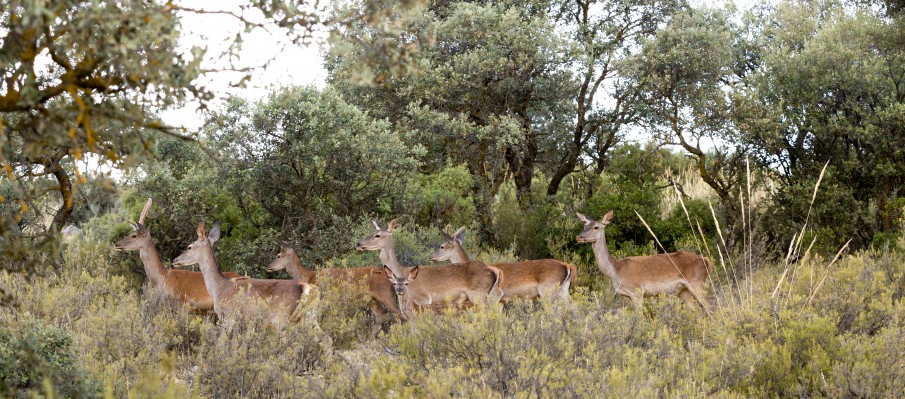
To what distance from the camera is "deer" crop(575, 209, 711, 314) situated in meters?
10.6

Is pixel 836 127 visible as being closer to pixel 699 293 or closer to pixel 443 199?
pixel 699 293

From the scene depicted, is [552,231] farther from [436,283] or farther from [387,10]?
[387,10]

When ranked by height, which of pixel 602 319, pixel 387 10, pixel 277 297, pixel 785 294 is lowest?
pixel 785 294

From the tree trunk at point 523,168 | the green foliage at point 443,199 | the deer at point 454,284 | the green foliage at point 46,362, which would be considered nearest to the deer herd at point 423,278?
the deer at point 454,284

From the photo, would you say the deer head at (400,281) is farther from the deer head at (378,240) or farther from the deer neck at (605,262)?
the deer neck at (605,262)

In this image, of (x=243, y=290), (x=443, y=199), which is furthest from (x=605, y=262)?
(x=243, y=290)

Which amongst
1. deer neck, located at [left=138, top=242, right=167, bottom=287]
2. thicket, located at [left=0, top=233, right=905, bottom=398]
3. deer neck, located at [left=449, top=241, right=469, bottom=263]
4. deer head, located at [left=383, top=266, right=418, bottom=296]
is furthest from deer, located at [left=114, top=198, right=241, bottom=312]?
deer neck, located at [left=449, top=241, right=469, bottom=263]

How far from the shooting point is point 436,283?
385 inches

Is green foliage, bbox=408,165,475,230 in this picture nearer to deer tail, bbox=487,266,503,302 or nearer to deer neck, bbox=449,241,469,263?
deer neck, bbox=449,241,469,263

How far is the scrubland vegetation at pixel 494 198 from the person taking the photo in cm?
537

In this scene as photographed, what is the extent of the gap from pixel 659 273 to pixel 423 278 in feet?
9.47

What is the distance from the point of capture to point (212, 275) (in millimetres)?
9109

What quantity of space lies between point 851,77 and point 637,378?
31.6ft

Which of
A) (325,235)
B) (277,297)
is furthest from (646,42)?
(277,297)
